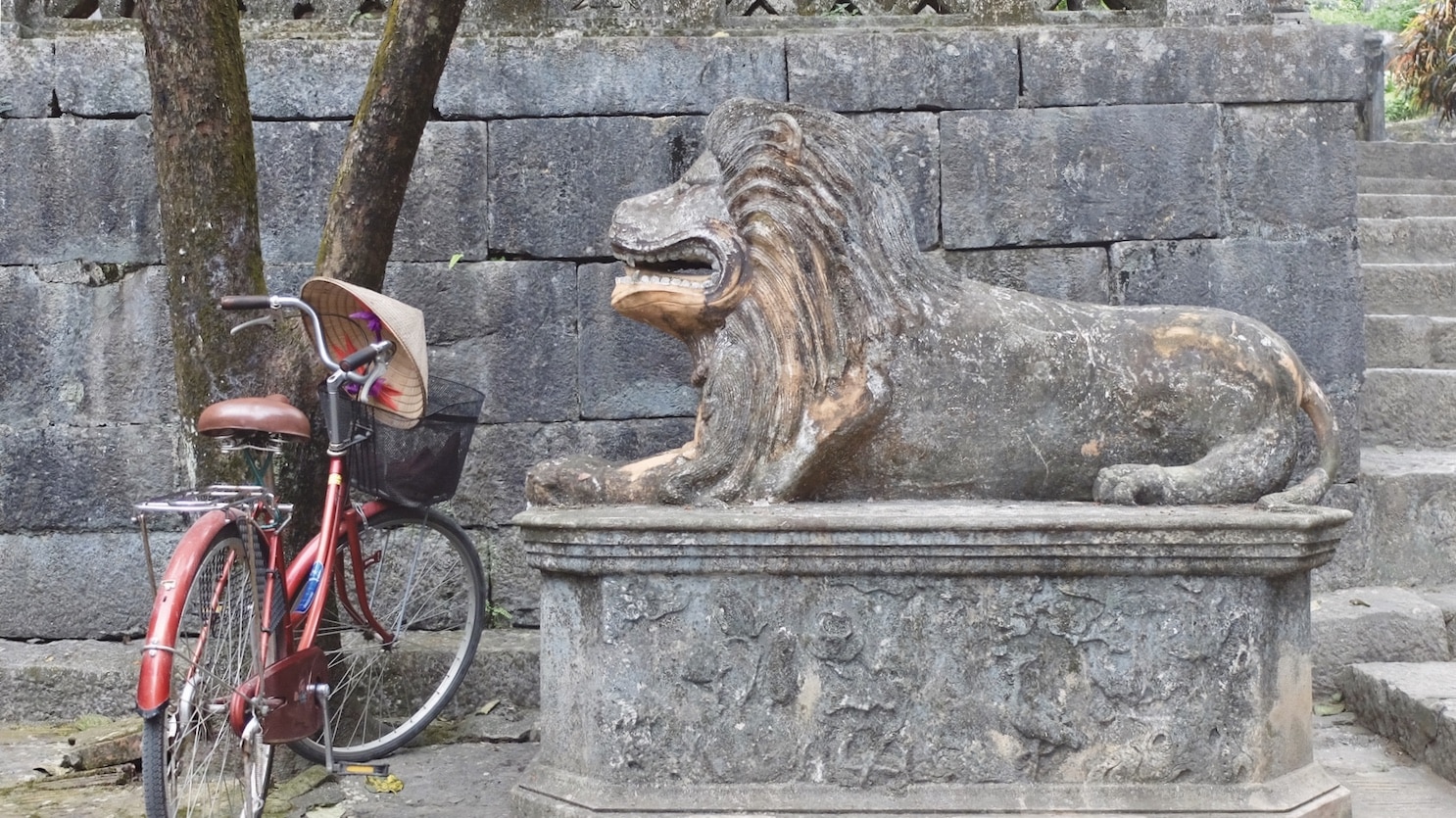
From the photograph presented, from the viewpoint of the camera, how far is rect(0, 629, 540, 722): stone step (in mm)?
4965

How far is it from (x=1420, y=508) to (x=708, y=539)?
10.9ft

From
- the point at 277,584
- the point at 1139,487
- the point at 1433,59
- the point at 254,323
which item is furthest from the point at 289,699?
the point at 1433,59

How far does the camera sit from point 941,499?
12.1 ft

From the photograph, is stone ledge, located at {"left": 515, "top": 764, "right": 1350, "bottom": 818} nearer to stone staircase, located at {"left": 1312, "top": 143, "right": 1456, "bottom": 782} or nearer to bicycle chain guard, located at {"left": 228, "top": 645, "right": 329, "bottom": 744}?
bicycle chain guard, located at {"left": 228, "top": 645, "right": 329, "bottom": 744}

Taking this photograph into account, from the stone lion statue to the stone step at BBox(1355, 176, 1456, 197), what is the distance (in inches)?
244

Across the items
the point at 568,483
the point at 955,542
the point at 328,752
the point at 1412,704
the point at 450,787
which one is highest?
the point at 568,483

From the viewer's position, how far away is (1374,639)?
16.2ft

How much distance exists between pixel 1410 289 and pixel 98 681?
6.15 meters

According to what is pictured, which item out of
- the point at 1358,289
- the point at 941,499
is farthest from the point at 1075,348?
the point at 1358,289

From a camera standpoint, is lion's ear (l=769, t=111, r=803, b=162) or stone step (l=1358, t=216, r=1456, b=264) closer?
lion's ear (l=769, t=111, r=803, b=162)

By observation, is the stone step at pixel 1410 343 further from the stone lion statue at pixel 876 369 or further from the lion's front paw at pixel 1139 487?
the lion's front paw at pixel 1139 487

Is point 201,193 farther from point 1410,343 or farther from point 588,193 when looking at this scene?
point 1410,343

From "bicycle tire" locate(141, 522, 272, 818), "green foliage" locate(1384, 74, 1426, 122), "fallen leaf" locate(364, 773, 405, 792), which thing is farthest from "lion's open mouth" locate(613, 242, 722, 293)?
"green foliage" locate(1384, 74, 1426, 122)

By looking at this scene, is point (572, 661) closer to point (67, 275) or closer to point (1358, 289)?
point (67, 275)
